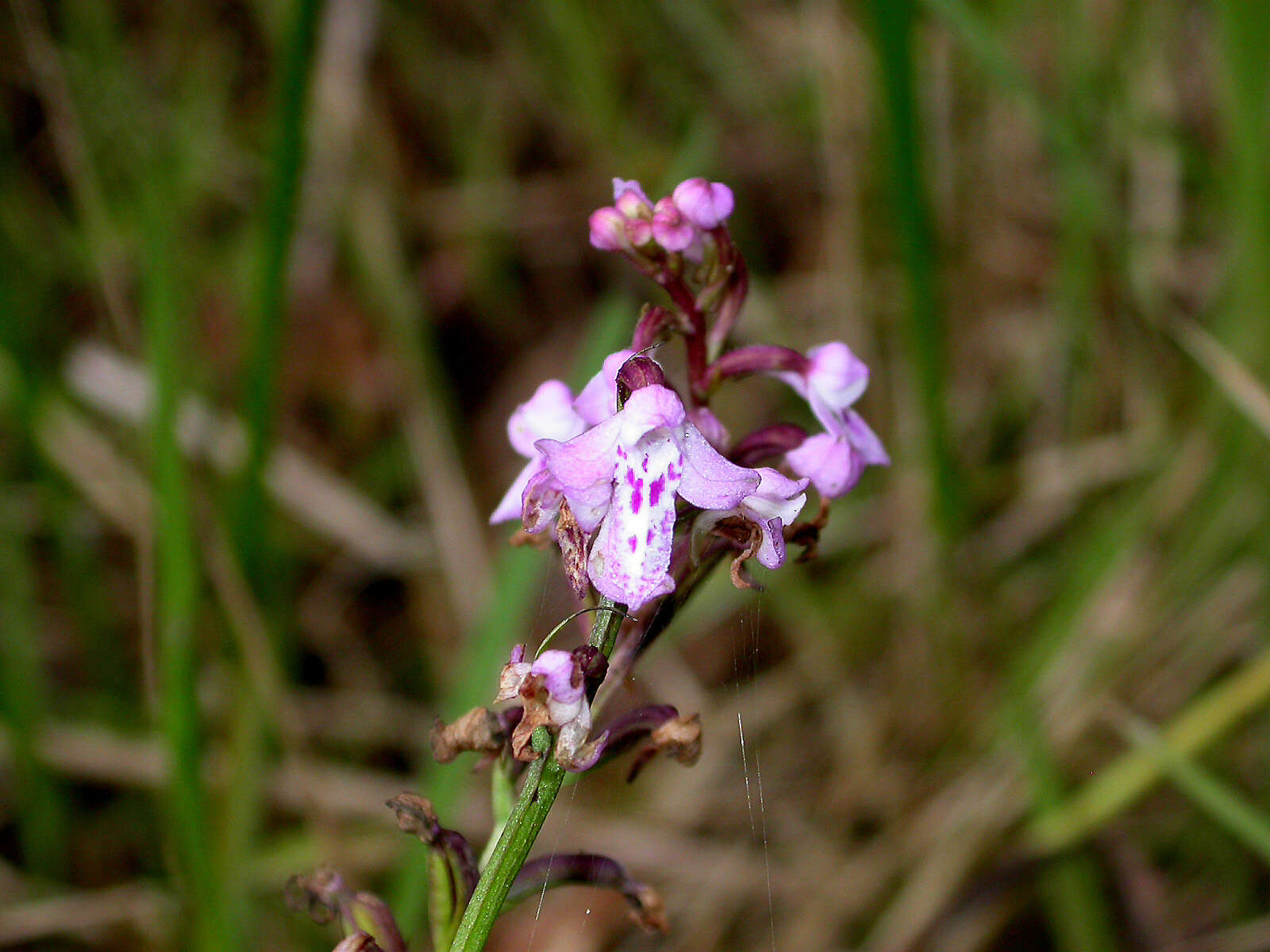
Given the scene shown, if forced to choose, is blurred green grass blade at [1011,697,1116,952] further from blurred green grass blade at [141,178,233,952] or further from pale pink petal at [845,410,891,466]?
blurred green grass blade at [141,178,233,952]

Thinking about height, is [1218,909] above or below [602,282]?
below

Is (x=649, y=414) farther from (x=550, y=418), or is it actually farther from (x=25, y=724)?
(x=25, y=724)

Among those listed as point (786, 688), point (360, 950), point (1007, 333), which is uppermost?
point (1007, 333)

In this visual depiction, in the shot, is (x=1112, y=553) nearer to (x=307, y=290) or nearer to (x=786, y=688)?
(x=786, y=688)

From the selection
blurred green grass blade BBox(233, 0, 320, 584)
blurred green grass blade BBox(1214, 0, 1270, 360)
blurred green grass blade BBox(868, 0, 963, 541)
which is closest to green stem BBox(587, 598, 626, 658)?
blurred green grass blade BBox(233, 0, 320, 584)

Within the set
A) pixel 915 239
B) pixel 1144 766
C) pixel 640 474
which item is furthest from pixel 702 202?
pixel 1144 766

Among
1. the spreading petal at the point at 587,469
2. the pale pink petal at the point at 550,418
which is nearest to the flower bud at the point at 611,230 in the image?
the pale pink petal at the point at 550,418

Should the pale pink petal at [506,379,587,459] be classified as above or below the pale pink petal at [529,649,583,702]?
above

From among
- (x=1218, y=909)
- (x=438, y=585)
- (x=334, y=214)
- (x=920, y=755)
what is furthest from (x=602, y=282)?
(x=1218, y=909)
